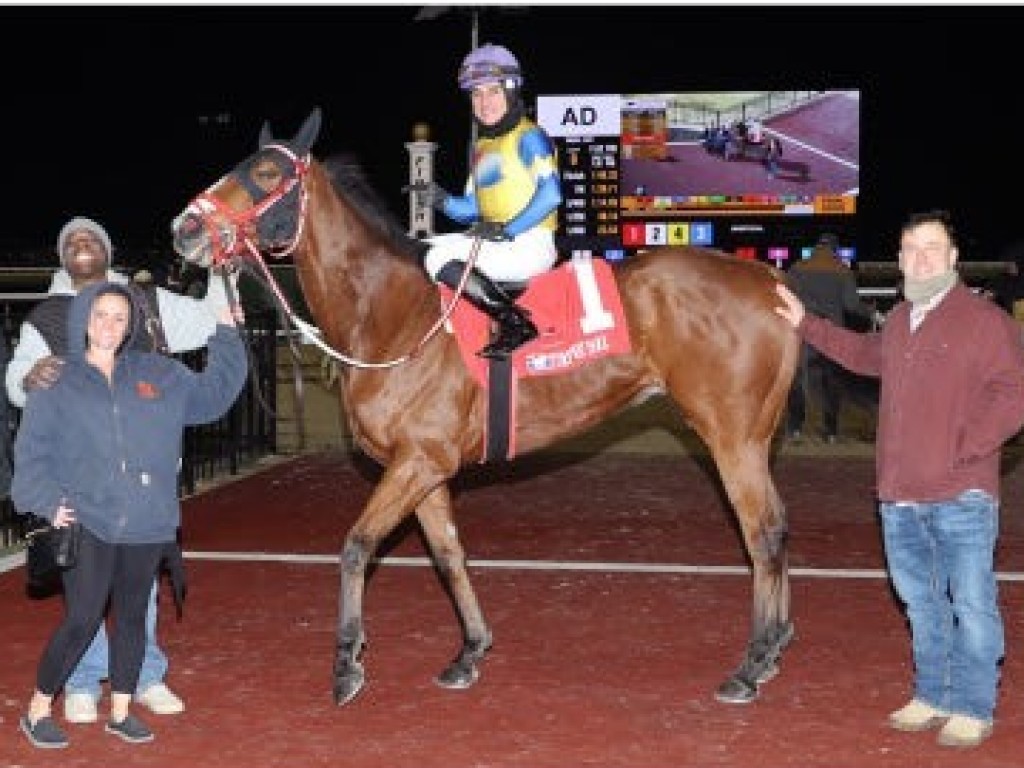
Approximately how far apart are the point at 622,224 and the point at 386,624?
612 inches

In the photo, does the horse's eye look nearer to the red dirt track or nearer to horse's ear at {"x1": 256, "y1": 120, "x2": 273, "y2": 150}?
horse's ear at {"x1": 256, "y1": 120, "x2": 273, "y2": 150}

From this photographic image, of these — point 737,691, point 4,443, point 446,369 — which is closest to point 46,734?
point 4,443

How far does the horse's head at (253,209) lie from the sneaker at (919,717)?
310 cm

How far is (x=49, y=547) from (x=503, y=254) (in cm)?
234

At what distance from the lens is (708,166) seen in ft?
72.3

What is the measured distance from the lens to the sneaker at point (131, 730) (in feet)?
17.6

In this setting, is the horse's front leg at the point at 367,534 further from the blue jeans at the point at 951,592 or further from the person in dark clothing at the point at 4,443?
the blue jeans at the point at 951,592

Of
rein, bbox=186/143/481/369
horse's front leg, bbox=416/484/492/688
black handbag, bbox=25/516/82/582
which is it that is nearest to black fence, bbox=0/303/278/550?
horse's front leg, bbox=416/484/492/688

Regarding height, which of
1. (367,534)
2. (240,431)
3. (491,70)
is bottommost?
(240,431)

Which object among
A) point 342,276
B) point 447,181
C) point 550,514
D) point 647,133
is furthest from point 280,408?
point 447,181

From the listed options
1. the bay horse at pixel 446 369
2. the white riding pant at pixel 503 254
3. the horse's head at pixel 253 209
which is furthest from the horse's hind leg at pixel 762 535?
the horse's head at pixel 253 209

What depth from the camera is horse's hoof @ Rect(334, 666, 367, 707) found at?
583 centimetres

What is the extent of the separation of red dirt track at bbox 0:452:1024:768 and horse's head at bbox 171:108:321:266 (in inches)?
72.6

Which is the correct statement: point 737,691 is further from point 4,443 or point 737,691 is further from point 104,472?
point 4,443
